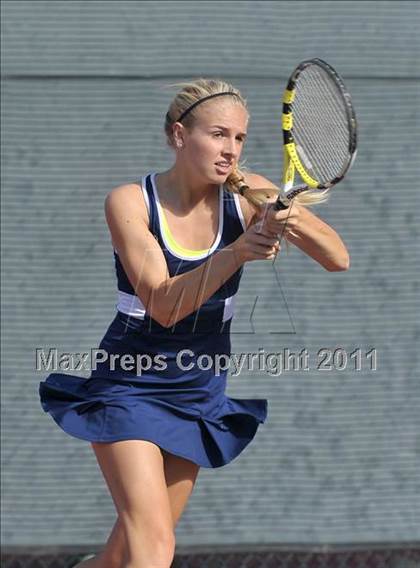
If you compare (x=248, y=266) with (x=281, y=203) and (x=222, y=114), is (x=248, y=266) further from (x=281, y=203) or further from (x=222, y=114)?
(x=281, y=203)

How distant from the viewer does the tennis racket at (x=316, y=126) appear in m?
2.68

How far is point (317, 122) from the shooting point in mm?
2846

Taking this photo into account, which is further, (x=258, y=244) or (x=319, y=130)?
(x=319, y=130)

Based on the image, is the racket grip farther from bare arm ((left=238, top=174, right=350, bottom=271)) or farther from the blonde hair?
the blonde hair

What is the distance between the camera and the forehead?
2.83m

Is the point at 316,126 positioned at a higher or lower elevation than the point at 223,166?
higher

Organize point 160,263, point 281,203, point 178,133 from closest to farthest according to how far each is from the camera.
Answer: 1. point 281,203
2. point 160,263
3. point 178,133

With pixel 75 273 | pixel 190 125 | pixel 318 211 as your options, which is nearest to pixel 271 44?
pixel 318 211

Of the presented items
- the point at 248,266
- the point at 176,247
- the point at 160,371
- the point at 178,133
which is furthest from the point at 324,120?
the point at 248,266

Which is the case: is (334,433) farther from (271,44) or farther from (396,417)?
(271,44)

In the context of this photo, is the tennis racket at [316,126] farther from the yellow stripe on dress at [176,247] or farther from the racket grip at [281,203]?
the yellow stripe on dress at [176,247]

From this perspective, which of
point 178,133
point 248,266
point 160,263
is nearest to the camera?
point 160,263

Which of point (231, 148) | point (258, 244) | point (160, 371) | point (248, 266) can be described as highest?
point (231, 148)

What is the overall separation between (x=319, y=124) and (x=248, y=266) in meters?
1.38
